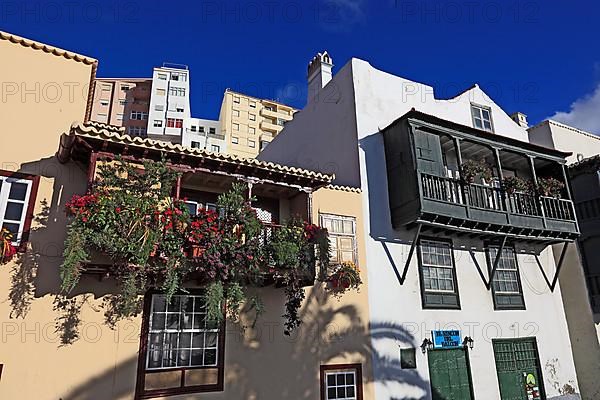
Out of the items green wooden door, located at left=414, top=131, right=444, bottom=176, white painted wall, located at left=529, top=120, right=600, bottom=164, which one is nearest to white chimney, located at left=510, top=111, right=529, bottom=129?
white painted wall, located at left=529, top=120, right=600, bottom=164

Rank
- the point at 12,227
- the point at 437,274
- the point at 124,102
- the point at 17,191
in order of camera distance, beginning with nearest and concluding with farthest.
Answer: the point at 12,227 < the point at 17,191 < the point at 437,274 < the point at 124,102

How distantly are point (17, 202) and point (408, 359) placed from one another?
8991mm

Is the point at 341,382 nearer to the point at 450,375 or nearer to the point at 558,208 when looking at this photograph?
the point at 450,375

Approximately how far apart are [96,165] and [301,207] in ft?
14.9

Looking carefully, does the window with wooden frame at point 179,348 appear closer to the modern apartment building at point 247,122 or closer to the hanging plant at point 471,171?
the hanging plant at point 471,171

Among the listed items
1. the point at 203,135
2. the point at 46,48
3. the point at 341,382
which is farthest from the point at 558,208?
the point at 203,135

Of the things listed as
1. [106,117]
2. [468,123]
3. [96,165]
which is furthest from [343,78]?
[106,117]

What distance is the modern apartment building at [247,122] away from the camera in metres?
52.2

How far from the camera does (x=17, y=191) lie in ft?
26.2

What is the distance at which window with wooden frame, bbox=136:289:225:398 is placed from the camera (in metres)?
7.98

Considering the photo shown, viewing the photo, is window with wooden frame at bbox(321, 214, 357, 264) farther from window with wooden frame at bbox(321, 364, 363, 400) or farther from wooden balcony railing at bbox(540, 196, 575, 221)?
wooden balcony railing at bbox(540, 196, 575, 221)

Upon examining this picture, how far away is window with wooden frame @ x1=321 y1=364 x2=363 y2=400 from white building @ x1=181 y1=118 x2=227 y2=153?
36724 millimetres

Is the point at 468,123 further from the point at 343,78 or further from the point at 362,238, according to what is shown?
the point at 362,238

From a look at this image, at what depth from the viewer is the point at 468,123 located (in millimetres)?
14375
